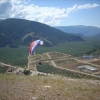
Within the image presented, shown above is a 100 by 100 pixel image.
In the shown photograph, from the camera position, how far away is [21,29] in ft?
605

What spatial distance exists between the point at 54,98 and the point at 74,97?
1062 millimetres

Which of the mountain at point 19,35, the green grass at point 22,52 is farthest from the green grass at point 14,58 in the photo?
the mountain at point 19,35

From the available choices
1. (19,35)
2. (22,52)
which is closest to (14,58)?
(22,52)

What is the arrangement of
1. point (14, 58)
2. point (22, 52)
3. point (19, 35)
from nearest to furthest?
point (14, 58) → point (22, 52) → point (19, 35)

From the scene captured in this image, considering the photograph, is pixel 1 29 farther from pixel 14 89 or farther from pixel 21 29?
pixel 14 89

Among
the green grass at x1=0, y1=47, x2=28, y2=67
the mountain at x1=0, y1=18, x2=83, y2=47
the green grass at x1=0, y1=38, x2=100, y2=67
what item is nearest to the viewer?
the green grass at x1=0, y1=47, x2=28, y2=67

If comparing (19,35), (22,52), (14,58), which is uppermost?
(19,35)

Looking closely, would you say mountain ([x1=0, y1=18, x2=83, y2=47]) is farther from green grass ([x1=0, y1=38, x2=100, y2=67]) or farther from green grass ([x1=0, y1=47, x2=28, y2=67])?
green grass ([x1=0, y1=47, x2=28, y2=67])

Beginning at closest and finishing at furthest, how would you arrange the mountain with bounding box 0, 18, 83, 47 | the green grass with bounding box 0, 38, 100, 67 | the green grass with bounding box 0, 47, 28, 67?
1. the green grass with bounding box 0, 47, 28, 67
2. the green grass with bounding box 0, 38, 100, 67
3. the mountain with bounding box 0, 18, 83, 47

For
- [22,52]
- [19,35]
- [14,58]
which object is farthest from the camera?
[19,35]

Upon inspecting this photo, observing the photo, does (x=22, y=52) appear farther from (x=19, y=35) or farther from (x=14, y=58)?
(x=19, y=35)

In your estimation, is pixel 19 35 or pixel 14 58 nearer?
pixel 14 58

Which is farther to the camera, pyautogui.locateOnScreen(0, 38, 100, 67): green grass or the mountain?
the mountain

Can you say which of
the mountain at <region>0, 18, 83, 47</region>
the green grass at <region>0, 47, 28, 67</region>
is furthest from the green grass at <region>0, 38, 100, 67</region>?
the mountain at <region>0, 18, 83, 47</region>
